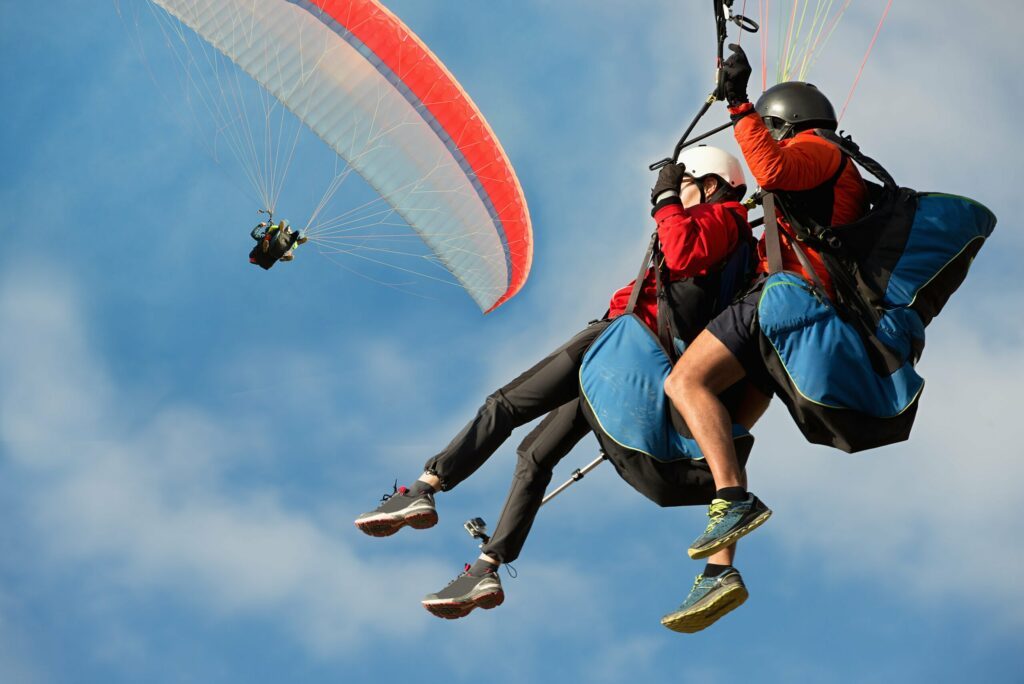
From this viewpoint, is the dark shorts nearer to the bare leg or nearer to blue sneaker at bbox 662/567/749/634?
the bare leg

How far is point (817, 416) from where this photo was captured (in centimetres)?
606

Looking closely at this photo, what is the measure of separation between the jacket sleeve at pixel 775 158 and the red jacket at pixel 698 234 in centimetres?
32

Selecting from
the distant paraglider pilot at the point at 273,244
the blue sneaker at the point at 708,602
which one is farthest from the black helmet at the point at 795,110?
the distant paraglider pilot at the point at 273,244

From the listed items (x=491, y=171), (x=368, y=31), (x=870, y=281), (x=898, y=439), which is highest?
(x=368, y=31)

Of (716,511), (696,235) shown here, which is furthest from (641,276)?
(716,511)

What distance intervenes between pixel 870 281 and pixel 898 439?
75 cm

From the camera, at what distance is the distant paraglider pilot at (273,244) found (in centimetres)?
1519

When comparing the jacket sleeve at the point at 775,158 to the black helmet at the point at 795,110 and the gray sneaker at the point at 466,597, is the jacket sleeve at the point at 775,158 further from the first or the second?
the gray sneaker at the point at 466,597

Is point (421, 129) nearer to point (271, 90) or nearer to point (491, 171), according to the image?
point (491, 171)

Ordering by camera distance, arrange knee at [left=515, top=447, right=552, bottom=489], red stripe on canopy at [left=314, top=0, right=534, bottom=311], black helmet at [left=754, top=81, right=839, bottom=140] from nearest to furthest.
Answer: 1. black helmet at [left=754, top=81, right=839, bottom=140]
2. knee at [left=515, top=447, right=552, bottom=489]
3. red stripe on canopy at [left=314, top=0, right=534, bottom=311]

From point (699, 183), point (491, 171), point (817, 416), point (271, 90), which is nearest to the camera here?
point (817, 416)

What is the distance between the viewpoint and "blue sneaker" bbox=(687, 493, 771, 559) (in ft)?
18.8

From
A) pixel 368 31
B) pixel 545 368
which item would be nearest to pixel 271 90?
pixel 368 31

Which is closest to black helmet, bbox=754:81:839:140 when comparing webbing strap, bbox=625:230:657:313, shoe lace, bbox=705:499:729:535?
webbing strap, bbox=625:230:657:313
